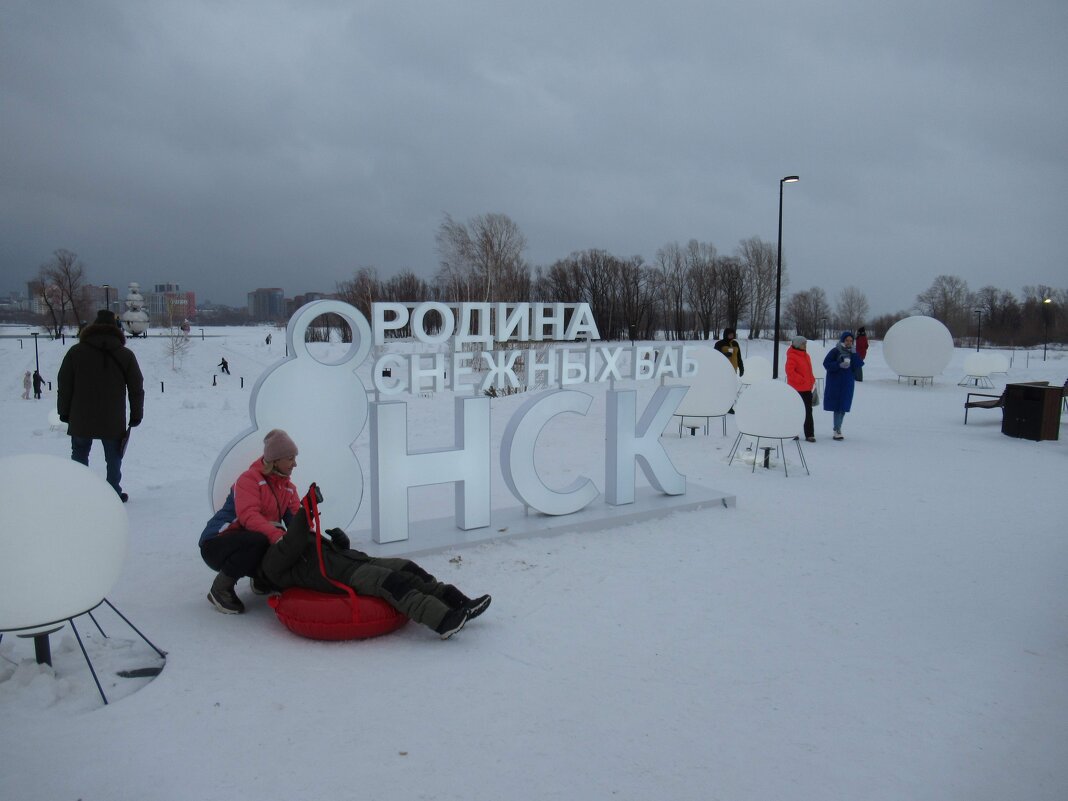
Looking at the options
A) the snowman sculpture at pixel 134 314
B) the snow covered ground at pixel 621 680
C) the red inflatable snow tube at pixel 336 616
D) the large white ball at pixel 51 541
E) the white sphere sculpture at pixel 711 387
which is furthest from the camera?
the snowman sculpture at pixel 134 314

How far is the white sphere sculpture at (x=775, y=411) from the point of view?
9.66 metres

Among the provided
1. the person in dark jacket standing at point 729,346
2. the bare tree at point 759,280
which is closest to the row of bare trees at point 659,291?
the bare tree at point 759,280

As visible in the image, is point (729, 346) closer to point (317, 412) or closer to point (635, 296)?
point (317, 412)

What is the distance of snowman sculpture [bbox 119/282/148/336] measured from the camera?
47281 millimetres

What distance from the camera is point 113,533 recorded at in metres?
3.94

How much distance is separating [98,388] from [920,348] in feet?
73.3

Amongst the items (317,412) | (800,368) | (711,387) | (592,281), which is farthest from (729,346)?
(592,281)

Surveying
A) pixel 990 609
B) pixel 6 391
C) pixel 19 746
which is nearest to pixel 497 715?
pixel 19 746

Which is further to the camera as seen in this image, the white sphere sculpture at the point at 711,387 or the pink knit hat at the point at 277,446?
the white sphere sculpture at the point at 711,387

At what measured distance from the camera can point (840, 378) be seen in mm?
12477

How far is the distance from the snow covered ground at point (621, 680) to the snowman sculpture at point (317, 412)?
1.04 meters

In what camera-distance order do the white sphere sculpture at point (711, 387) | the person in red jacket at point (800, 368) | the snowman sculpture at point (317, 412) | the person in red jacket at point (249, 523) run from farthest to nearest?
the white sphere sculpture at point (711, 387) < the person in red jacket at point (800, 368) < the snowman sculpture at point (317, 412) < the person in red jacket at point (249, 523)

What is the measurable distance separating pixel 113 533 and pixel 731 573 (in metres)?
4.70

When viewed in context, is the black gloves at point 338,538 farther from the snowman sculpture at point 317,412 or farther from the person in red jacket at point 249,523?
the snowman sculpture at point 317,412
